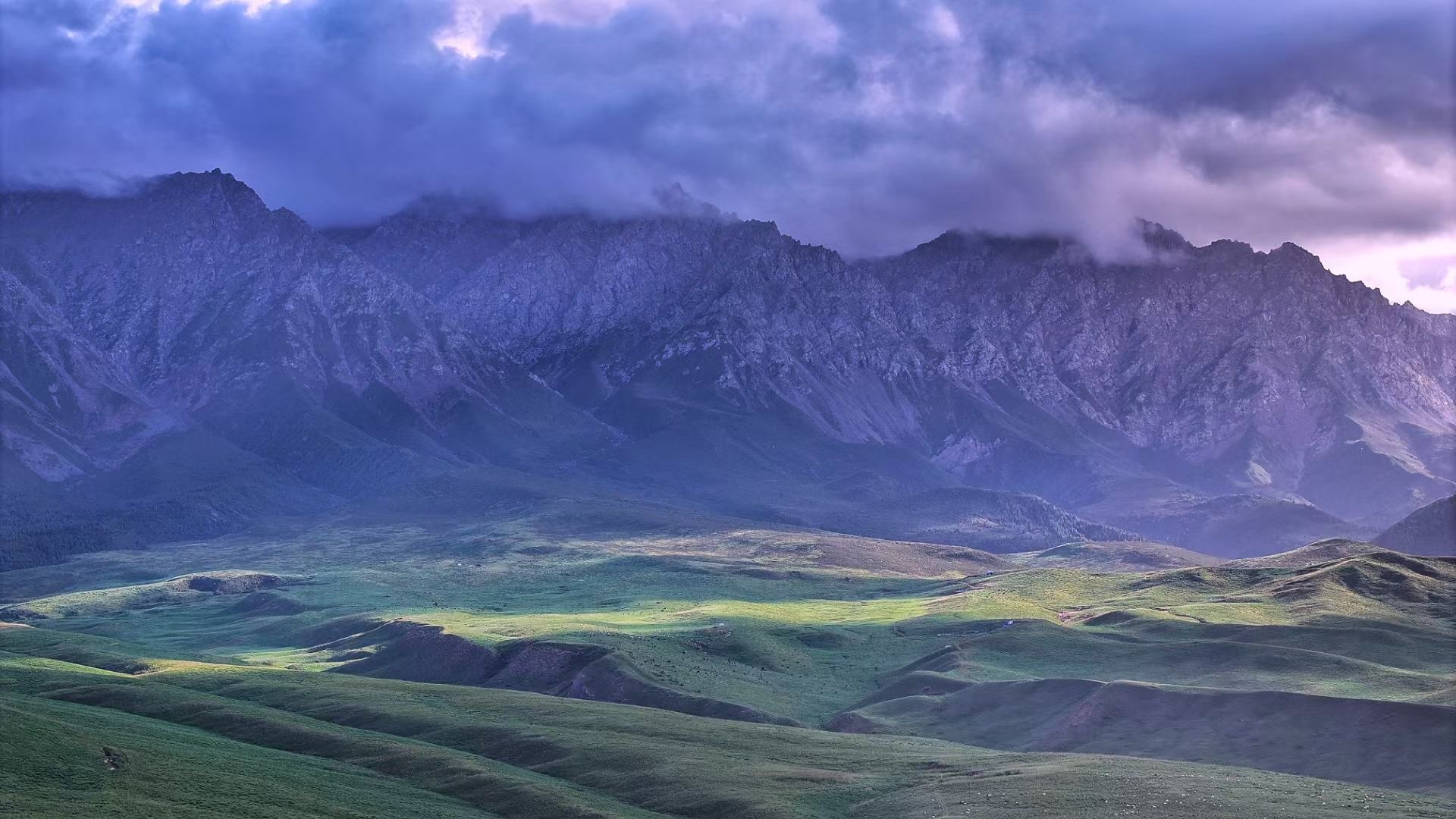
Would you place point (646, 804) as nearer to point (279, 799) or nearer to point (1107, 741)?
point (279, 799)

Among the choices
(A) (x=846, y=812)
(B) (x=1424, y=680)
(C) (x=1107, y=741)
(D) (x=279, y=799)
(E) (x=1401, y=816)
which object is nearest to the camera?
(E) (x=1401, y=816)

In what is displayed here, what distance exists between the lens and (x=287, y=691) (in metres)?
180

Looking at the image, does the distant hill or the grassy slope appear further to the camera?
the distant hill

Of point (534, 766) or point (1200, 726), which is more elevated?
point (1200, 726)

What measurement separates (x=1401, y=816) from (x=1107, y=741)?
5576cm

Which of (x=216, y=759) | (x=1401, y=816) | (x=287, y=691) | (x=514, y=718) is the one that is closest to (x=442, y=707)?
(x=514, y=718)

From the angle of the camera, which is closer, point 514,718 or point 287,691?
point 514,718

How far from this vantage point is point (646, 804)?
129 m

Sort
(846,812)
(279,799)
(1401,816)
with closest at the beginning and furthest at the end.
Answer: (1401,816) → (279,799) → (846,812)

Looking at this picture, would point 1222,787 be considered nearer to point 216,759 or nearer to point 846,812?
point 846,812

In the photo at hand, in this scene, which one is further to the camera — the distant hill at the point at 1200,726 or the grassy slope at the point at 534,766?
the distant hill at the point at 1200,726

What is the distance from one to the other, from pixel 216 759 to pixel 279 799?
52.2 ft

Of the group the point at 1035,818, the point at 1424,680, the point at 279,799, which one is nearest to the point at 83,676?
the point at 279,799

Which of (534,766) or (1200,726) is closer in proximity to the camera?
(534,766)
